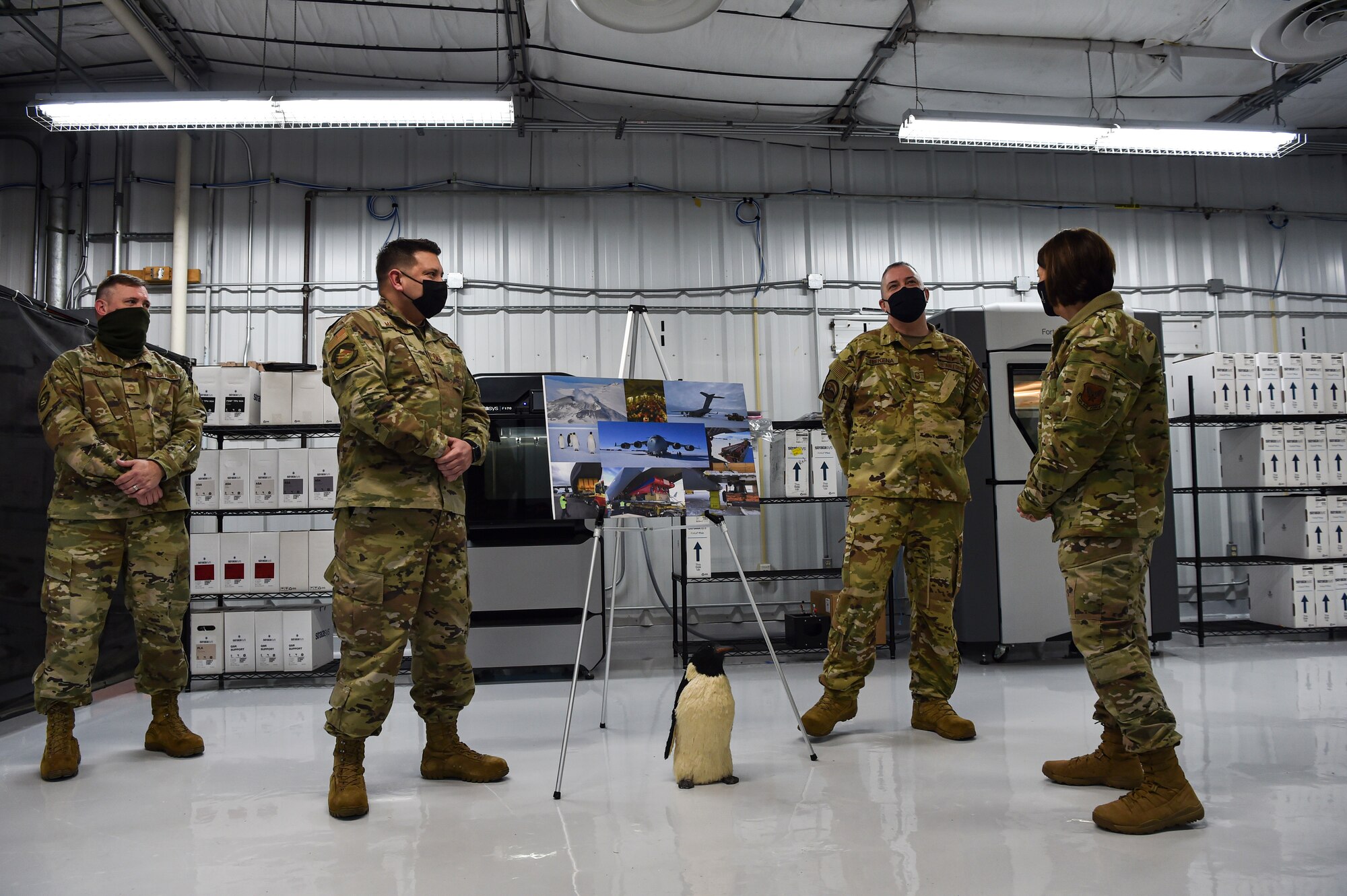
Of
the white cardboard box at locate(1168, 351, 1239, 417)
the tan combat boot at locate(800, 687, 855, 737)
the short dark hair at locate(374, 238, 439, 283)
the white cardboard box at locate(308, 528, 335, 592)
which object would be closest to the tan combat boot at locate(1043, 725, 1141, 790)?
the tan combat boot at locate(800, 687, 855, 737)

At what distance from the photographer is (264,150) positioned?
6129 millimetres

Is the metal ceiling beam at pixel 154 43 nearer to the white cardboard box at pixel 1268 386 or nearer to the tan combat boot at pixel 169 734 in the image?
the tan combat boot at pixel 169 734

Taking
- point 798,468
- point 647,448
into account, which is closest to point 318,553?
point 647,448

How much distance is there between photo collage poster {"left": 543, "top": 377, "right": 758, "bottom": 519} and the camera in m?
3.36

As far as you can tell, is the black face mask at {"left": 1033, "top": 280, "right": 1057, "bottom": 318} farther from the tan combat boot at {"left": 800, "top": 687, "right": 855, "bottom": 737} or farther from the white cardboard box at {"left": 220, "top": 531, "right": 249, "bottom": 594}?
the white cardboard box at {"left": 220, "top": 531, "right": 249, "bottom": 594}

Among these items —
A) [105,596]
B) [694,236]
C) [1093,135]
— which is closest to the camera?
[105,596]

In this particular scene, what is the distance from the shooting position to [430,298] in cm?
265

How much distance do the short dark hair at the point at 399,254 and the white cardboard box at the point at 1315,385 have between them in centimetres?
565

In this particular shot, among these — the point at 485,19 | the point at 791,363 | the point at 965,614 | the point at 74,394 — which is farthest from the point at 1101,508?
the point at 485,19

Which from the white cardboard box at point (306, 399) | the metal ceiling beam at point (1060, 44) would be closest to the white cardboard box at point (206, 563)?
the white cardboard box at point (306, 399)

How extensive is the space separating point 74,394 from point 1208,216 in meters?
7.72

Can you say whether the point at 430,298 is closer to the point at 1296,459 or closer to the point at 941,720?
the point at 941,720

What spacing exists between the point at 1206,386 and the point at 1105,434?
4123 millimetres

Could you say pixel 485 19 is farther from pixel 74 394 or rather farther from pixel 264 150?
pixel 74 394
